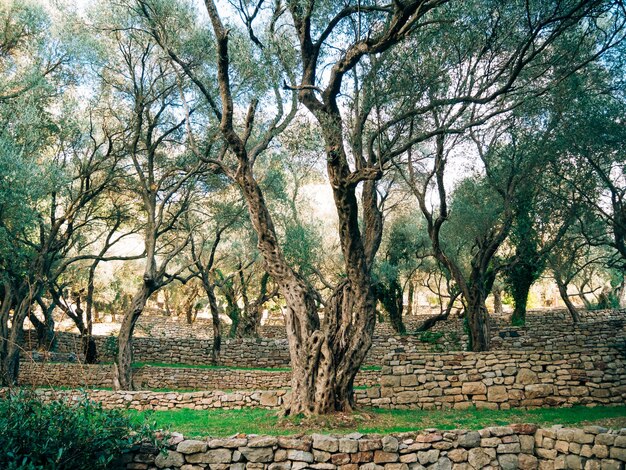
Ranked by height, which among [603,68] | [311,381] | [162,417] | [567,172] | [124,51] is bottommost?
[162,417]

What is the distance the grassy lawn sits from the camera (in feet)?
31.3

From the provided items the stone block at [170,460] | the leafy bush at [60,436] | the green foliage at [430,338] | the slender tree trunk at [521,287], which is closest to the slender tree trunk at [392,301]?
the green foliage at [430,338]

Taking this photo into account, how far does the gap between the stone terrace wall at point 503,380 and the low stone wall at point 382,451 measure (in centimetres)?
493

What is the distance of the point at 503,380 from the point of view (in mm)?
12867

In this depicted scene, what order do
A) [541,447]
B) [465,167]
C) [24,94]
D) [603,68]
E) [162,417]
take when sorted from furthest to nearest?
[465,167]
[603,68]
[24,94]
[162,417]
[541,447]

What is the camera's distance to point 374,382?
55.3 ft

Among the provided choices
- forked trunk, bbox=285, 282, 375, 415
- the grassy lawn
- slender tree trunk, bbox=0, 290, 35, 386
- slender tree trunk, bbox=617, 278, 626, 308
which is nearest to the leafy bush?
the grassy lawn

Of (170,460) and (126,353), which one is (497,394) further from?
(126,353)

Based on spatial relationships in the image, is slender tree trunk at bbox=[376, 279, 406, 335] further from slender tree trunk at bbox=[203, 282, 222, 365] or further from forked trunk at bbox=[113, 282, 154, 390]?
forked trunk at bbox=[113, 282, 154, 390]

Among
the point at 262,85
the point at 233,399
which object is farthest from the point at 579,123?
the point at 233,399

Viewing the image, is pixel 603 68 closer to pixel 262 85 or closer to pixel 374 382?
pixel 262 85

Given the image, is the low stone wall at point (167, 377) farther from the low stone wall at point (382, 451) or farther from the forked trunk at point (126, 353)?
the low stone wall at point (382, 451)

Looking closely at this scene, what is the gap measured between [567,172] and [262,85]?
1253cm

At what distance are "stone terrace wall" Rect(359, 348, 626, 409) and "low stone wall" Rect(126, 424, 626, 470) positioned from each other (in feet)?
16.2
